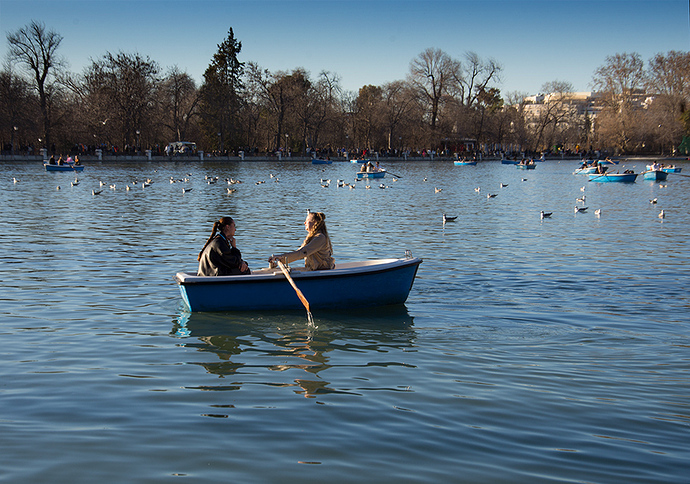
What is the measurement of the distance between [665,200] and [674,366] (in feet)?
91.2

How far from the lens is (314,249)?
910 centimetres

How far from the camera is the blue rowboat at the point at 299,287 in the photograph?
29.6ft

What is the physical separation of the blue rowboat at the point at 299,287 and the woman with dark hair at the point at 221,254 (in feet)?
0.86

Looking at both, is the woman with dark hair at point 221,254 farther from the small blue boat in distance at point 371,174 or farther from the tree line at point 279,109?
the tree line at point 279,109

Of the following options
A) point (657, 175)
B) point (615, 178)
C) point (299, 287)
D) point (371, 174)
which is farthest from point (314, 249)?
point (657, 175)

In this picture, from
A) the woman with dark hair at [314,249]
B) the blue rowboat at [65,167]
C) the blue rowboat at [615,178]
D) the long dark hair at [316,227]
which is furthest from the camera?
the blue rowboat at [65,167]

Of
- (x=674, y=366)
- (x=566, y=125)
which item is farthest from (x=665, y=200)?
(x=566, y=125)

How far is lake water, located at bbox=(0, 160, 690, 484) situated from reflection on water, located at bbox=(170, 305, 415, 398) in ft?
0.13

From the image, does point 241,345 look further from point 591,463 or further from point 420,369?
point 591,463

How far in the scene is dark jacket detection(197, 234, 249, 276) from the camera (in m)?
9.16

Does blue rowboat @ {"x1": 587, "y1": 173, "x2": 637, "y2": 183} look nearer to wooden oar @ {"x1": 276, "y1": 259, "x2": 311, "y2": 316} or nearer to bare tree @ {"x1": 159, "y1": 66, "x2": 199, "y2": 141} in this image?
wooden oar @ {"x1": 276, "y1": 259, "x2": 311, "y2": 316}

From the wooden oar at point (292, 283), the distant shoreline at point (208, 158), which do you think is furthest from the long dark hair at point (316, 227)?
the distant shoreline at point (208, 158)

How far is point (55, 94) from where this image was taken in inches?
2835

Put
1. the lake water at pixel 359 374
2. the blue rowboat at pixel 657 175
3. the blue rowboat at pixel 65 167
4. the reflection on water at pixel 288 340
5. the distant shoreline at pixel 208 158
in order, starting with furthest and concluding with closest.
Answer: the distant shoreline at pixel 208 158
the blue rowboat at pixel 65 167
the blue rowboat at pixel 657 175
the reflection on water at pixel 288 340
the lake water at pixel 359 374
